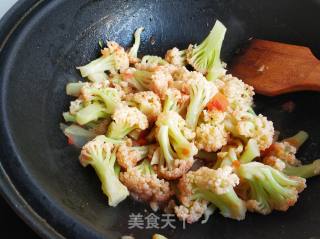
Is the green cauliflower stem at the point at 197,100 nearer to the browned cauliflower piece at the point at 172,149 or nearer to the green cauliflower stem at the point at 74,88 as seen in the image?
the browned cauliflower piece at the point at 172,149

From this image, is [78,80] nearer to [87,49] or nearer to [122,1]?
[87,49]

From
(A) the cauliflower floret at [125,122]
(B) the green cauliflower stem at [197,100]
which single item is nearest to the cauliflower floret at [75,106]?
(A) the cauliflower floret at [125,122]

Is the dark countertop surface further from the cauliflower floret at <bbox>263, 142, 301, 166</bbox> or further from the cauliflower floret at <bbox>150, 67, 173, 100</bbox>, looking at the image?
the cauliflower floret at <bbox>263, 142, 301, 166</bbox>

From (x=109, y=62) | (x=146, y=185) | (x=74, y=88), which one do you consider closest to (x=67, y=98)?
(x=74, y=88)

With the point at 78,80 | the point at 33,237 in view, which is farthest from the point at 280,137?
the point at 33,237

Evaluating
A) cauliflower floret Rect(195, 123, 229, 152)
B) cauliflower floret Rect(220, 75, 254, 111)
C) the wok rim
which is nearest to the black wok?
the wok rim

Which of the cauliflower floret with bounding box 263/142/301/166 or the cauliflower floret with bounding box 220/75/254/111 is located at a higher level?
the cauliflower floret with bounding box 220/75/254/111
